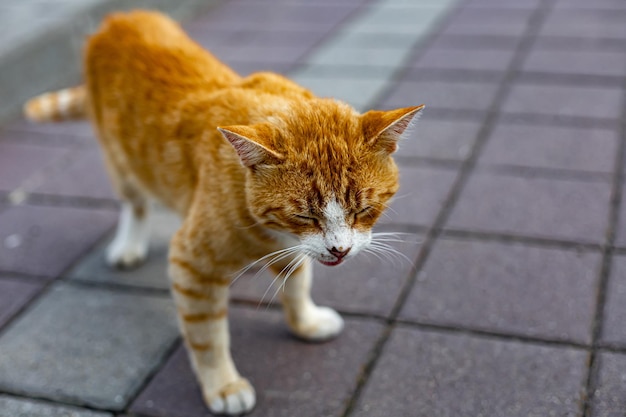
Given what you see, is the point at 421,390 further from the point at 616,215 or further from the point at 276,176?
the point at 616,215

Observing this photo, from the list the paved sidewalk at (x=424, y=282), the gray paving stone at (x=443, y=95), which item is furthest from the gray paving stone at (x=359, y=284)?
the gray paving stone at (x=443, y=95)

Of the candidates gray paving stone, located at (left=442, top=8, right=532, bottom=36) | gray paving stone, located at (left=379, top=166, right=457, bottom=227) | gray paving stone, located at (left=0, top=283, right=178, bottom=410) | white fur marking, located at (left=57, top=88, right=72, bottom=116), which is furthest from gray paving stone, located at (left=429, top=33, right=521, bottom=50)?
gray paving stone, located at (left=0, top=283, right=178, bottom=410)

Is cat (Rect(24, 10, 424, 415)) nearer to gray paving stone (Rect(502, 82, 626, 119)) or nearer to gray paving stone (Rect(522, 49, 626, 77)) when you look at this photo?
gray paving stone (Rect(502, 82, 626, 119))

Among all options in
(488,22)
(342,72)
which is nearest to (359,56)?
(342,72)

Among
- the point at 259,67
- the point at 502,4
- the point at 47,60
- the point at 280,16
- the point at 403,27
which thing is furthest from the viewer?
the point at 280,16

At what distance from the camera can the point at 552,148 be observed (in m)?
3.79

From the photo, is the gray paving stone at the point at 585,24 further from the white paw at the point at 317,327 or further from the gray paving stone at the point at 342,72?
the white paw at the point at 317,327

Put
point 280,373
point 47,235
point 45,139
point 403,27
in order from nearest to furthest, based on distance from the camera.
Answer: point 280,373, point 47,235, point 45,139, point 403,27

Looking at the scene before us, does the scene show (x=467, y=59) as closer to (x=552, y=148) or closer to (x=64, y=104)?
(x=552, y=148)

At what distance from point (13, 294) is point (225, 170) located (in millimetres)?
1494

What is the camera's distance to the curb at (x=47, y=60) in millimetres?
4750

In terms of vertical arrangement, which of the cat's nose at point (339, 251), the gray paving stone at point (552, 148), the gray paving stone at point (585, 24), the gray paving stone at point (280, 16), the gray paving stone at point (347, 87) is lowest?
the gray paving stone at point (280, 16)

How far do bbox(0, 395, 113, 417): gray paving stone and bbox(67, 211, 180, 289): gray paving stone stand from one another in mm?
776

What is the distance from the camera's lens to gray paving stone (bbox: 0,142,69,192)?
407 cm
